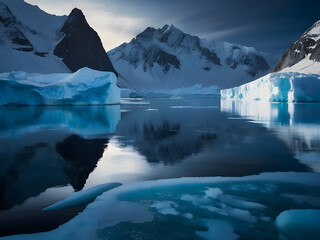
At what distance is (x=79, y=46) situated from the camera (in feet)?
311

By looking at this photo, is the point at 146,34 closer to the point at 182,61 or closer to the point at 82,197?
the point at 182,61

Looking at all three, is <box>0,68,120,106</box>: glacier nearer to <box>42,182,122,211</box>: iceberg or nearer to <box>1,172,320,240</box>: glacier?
<box>42,182,122,211</box>: iceberg

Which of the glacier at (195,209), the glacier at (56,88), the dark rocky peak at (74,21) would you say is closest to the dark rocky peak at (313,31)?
the dark rocky peak at (74,21)

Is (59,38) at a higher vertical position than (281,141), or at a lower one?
higher

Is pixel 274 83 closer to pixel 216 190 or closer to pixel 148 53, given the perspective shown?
pixel 216 190

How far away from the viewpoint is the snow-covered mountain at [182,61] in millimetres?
144750

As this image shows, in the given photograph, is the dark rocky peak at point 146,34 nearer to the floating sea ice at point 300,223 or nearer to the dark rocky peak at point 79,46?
the dark rocky peak at point 79,46

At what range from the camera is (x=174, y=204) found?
3.40 metres

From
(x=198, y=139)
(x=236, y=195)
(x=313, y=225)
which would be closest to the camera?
(x=313, y=225)

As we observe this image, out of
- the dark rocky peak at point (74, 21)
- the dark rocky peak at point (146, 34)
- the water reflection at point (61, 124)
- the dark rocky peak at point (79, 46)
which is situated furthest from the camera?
the dark rocky peak at point (146, 34)

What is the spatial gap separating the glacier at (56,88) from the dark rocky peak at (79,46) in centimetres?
6026

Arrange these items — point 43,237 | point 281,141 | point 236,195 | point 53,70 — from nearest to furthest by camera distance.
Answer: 1. point 43,237
2. point 236,195
3. point 281,141
4. point 53,70

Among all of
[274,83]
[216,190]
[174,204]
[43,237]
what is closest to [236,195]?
[216,190]

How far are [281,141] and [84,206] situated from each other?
6.43 meters
